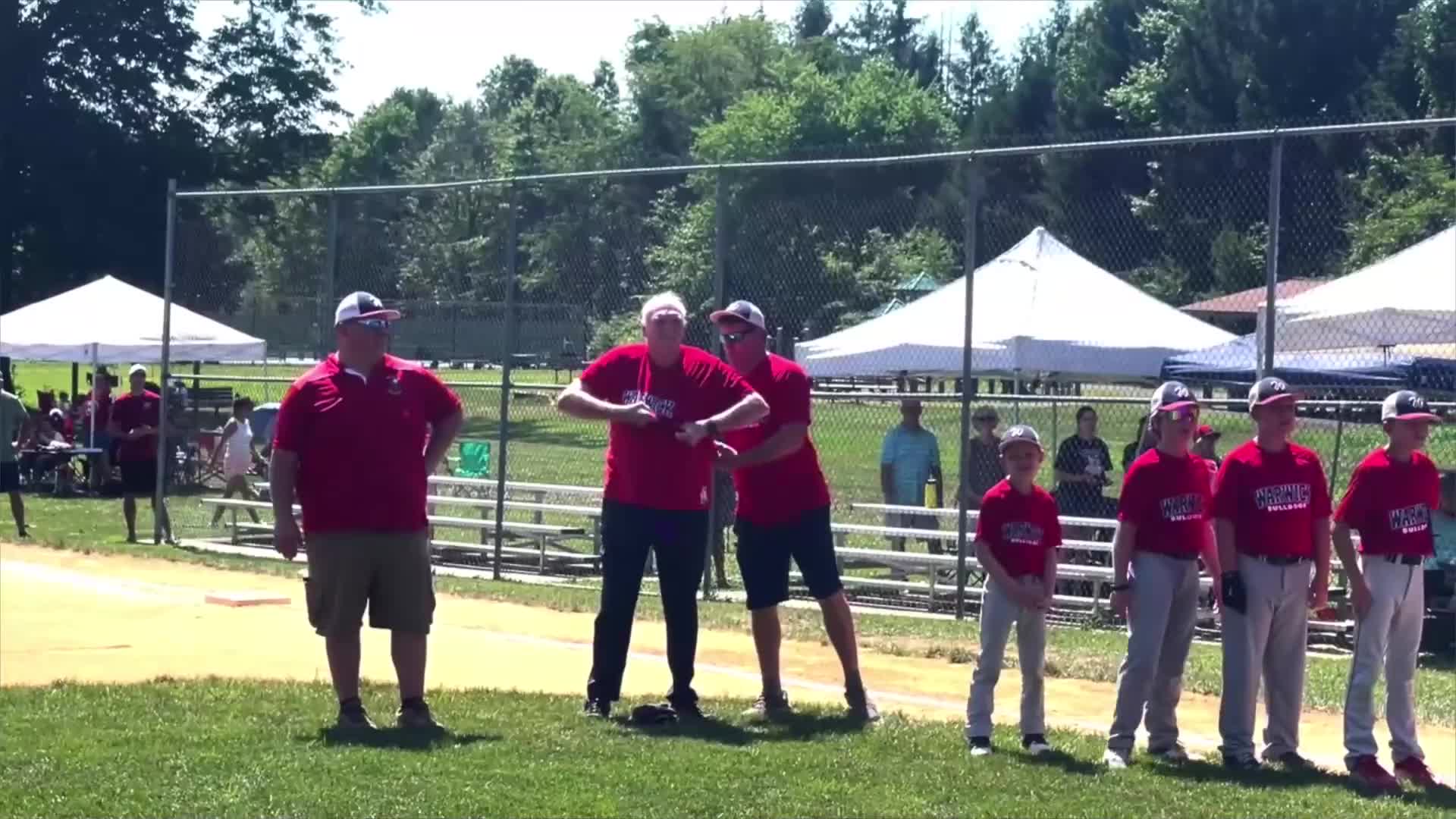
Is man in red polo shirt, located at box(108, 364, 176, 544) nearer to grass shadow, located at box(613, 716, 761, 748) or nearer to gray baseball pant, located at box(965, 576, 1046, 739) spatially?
grass shadow, located at box(613, 716, 761, 748)

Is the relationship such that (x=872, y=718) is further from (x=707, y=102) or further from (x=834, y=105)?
(x=707, y=102)

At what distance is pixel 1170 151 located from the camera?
62.6ft

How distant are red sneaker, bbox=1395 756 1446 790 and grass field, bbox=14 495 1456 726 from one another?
6.78 ft

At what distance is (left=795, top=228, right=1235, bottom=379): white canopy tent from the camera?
16.7 meters

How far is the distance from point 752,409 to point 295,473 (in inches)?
76.0

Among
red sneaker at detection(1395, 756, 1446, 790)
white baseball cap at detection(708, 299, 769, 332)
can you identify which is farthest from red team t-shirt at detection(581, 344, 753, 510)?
red sneaker at detection(1395, 756, 1446, 790)

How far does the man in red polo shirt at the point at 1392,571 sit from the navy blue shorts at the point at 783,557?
7.41 ft

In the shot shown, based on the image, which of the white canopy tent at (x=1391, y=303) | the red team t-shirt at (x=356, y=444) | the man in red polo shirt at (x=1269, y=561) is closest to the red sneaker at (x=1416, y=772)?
the man in red polo shirt at (x=1269, y=561)

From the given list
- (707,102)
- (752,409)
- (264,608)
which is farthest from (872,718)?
(707,102)

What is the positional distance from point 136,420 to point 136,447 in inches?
14.9

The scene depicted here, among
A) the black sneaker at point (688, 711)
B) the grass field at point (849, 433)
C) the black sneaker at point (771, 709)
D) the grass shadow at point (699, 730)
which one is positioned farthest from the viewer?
the grass field at point (849, 433)

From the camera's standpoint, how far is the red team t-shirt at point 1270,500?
800 cm

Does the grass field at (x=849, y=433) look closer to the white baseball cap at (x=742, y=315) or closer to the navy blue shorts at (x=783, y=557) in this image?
the navy blue shorts at (x=783, y=557)

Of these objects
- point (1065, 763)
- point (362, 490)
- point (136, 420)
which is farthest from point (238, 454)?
point (1065, 763)
